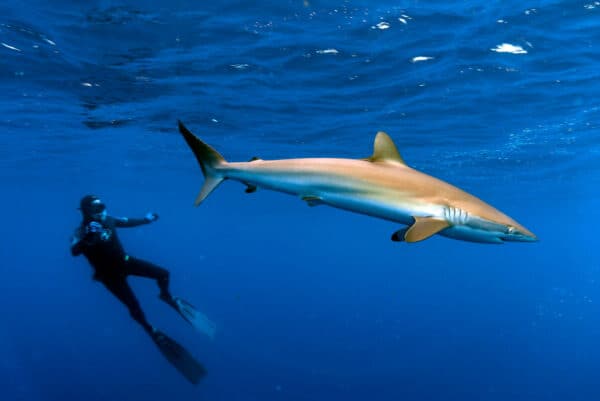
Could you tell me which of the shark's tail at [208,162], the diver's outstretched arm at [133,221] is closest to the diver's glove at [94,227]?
the diver's outstretched arm at [133,221]

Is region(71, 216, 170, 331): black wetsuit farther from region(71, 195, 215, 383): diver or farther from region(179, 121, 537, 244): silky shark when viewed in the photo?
region(179, 121, 537, 244): silky shark

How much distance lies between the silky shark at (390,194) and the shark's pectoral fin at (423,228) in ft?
0.04

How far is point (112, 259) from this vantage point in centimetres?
1002

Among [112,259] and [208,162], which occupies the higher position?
[208,162]

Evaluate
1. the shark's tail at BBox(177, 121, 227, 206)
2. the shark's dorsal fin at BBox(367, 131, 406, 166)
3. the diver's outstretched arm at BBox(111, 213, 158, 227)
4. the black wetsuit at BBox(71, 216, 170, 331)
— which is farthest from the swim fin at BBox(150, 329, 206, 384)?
the shark's dorsal fin at BBox(367, 131, 406, 166)

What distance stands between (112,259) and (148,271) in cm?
93

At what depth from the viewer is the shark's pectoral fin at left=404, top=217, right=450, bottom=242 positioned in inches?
143

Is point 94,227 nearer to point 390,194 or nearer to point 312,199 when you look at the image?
point 312,199

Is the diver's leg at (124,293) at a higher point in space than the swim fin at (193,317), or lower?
higher

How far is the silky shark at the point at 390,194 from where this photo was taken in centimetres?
411

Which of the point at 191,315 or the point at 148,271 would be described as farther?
the point at 191,315

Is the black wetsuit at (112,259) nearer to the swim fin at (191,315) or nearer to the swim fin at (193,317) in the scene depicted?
the swim fin at (191,315)

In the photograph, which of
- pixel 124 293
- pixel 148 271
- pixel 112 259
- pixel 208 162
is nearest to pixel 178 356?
pixel 124 293

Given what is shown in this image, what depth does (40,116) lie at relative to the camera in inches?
805
